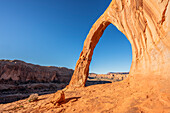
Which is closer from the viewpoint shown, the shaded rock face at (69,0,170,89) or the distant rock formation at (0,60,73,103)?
the shaded rock face at (69,0,170,89)

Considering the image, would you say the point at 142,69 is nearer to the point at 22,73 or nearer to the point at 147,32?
the point at 147,32

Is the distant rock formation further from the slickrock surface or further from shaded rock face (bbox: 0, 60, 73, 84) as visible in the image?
the slickrock surface

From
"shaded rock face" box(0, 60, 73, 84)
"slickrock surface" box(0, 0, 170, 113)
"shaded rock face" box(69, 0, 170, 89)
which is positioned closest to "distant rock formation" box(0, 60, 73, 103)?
"shaded rock face" box(0, 60, 73, 84)

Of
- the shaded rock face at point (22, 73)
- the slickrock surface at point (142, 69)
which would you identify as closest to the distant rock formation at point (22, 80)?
the shaded rock face at point (22, 73)

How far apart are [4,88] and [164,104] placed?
3123 centimetres

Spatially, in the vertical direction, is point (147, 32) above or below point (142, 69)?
above

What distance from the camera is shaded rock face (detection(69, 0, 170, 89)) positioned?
355 centimetres

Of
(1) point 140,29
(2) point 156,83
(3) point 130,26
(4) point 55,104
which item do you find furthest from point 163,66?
(4) point 55,104

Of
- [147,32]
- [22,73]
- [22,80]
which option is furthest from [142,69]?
[22,73]

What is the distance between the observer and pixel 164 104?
7.97ft

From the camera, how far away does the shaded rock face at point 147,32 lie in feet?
11.6

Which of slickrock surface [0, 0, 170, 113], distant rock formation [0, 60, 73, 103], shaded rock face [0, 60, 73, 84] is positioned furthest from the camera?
shaded rock face [0, 60, 73, 84]

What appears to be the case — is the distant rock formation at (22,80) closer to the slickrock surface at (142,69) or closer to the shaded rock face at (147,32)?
the slickrock surface at (142,69)

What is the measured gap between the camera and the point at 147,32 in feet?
14.8
